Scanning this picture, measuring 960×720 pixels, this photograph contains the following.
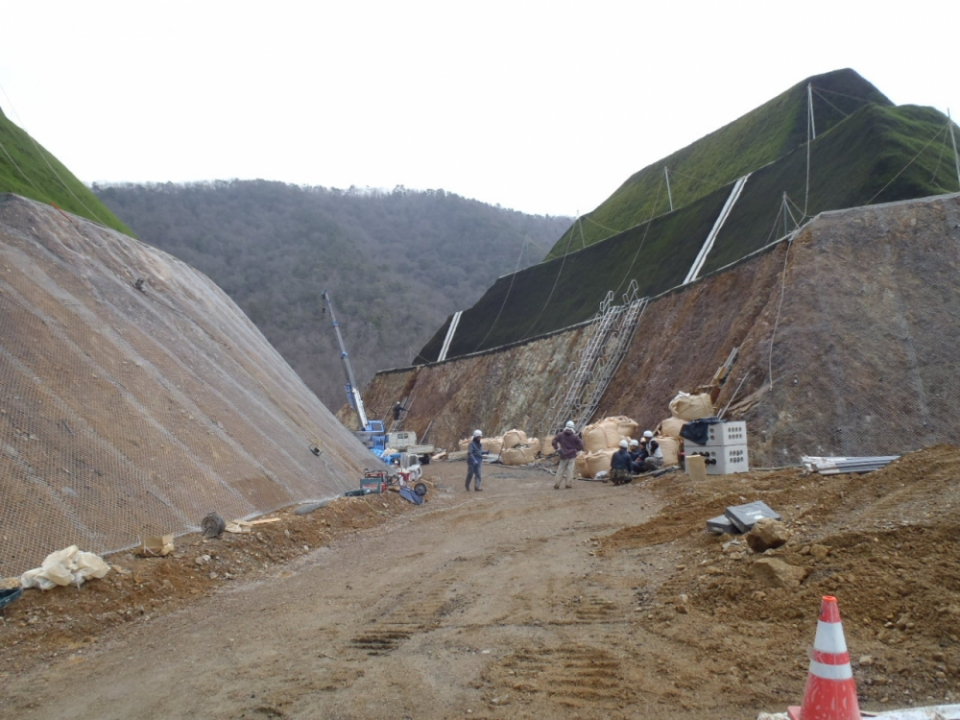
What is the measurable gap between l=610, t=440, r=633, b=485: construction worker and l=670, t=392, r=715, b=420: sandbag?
1.82 m

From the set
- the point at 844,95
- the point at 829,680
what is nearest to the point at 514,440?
the point at 844,95

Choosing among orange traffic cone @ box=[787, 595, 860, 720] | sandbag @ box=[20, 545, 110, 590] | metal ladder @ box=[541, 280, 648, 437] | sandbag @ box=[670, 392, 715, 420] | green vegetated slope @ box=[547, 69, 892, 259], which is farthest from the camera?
green vegetated slope @ box=[547, 69, 892, 259]

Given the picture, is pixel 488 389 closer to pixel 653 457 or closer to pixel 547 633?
pixel 653 457

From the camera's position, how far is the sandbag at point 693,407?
59.2 feet

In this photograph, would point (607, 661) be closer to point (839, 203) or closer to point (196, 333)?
point (196, 333)

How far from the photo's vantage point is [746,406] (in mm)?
16891

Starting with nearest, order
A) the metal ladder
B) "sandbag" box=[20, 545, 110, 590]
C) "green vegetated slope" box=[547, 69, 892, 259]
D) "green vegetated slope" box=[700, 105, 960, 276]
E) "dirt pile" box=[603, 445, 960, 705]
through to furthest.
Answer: "dirt pile" box=[603, 445, 960, 705] < "sandbag" box=[20, 545, 110, 590] < "green vegetated slope" box=[700, 105, 960, 276] < the metal ladder < "green vegetated slope" box=[547, 69, 892, 259]

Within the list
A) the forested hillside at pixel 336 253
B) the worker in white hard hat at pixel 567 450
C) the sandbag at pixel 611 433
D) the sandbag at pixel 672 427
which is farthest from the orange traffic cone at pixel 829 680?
the forested hillside at pixel 336 253

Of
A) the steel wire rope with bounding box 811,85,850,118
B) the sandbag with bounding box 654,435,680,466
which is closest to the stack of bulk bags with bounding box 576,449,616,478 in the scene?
the sandbag with bounding box 654,435,680,466

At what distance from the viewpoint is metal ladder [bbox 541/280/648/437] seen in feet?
92.1

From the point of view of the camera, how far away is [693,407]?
59.6ft

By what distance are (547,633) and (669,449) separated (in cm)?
1364

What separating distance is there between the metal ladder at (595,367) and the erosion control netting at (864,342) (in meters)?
9.76

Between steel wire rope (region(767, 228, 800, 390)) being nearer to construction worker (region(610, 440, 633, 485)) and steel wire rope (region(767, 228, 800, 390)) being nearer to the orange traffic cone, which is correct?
construction worker (region(610, 440, 633, 485))
